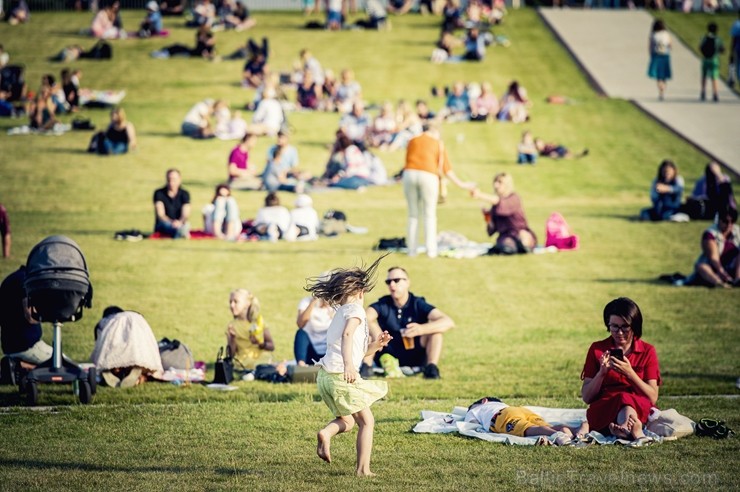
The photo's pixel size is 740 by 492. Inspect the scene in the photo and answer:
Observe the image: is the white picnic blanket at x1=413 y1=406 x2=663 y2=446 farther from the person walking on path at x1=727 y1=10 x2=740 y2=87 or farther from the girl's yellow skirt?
the person walking on path at x1=727 y1=10 x2=740 y2=87

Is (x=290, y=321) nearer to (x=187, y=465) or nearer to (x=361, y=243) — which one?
(x=361, y=243)

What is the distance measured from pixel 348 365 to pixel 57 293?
3972mm

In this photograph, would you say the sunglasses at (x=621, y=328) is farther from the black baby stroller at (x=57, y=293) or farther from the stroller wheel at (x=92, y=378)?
the stroller wheel at (x=92, y=378)

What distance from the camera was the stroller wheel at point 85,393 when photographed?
1124 centimetres

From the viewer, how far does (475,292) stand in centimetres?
1742

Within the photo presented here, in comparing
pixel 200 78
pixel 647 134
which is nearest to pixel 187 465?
pixel 647 134

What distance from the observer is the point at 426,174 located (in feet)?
60.3

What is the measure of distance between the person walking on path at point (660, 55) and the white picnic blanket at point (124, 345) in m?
25.8

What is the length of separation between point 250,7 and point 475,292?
34840mm

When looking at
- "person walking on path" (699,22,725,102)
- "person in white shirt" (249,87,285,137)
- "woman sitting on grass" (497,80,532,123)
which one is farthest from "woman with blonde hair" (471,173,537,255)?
"person walking on path" (699,22,725,102)

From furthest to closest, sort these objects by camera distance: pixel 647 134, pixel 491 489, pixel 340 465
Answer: pixel 647 134, pixel 340 465, pixel 491 489

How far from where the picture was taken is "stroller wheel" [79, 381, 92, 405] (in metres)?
11.2

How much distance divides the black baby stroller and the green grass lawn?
1.00 feet

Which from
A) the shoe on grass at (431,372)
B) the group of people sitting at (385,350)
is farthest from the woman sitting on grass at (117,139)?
the shoe on grass at (431,372)
